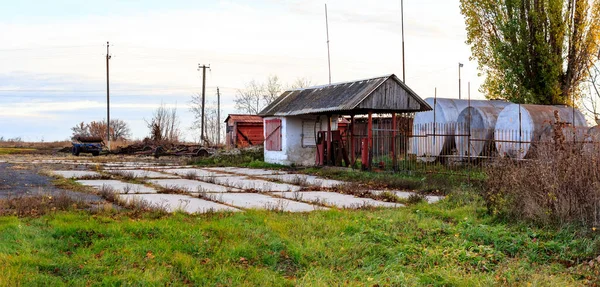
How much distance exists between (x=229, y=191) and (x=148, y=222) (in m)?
6.45

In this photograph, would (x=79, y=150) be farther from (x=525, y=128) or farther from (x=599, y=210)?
(x=599, y=210)

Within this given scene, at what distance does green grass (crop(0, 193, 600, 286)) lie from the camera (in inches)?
257

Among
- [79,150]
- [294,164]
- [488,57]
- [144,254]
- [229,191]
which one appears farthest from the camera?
[79,150]

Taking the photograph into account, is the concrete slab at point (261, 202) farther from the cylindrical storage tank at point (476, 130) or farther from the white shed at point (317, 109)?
the cylindrical storage tank at point (476, 130)

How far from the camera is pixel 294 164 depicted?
27.2 metres

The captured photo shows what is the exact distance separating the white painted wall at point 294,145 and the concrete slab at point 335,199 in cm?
1188

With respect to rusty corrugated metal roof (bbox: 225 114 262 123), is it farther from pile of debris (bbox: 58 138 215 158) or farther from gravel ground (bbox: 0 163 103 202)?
gravel ground (bbox: 0 163 103 202)

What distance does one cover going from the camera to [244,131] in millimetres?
44312

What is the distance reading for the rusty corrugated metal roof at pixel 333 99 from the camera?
22.6 meters

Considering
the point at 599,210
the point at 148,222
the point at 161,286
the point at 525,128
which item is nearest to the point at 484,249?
the point at 599,210

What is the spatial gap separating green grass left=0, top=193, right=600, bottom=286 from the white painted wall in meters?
17.7

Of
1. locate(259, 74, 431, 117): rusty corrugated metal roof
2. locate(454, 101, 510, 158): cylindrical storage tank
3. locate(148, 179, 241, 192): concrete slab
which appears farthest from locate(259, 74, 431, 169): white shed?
locate(148, 179, 241, 192): concrete slab

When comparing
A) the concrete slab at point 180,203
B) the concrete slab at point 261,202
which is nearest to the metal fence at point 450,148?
the concrete slab at point 261,202

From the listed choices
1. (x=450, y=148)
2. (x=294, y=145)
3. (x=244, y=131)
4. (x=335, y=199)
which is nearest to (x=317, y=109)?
(x=294, y=145)
